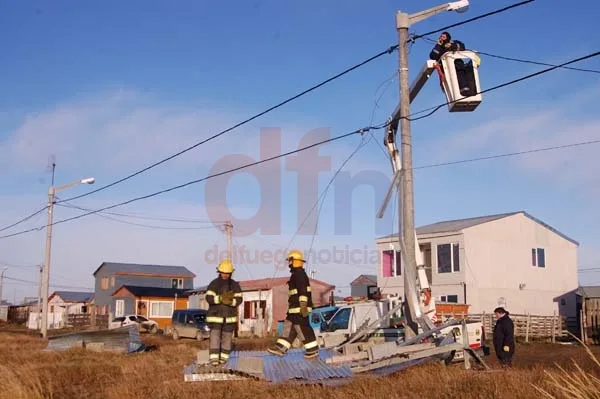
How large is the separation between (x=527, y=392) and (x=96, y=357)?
14760mm

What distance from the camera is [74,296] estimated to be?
94.6 meters

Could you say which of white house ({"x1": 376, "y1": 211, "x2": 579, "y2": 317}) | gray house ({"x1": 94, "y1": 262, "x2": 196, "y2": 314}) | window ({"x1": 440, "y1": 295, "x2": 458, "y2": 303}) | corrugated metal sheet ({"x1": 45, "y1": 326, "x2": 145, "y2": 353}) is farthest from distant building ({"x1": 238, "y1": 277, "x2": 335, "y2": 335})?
gray house ({"x1": 94, "y1": 262, "x2": 196, "y2": 314})

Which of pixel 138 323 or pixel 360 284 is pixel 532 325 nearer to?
pixel 138 323

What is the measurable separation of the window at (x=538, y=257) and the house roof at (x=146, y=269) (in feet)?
157

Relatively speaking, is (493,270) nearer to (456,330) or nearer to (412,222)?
(456,330)

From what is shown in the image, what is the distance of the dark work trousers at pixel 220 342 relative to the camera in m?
12.6

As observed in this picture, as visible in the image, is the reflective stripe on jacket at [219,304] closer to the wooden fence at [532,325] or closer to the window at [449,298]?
the wooden fence at [532,325]

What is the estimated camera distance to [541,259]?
132 feet

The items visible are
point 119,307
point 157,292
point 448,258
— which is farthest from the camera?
point 119,307

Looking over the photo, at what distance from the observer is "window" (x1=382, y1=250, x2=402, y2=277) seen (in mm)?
40031

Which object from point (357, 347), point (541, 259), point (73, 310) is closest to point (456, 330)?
point (357, 347)

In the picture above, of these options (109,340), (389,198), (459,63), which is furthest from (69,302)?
(459,63)

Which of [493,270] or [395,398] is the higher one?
[493,270]

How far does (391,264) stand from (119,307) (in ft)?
111
